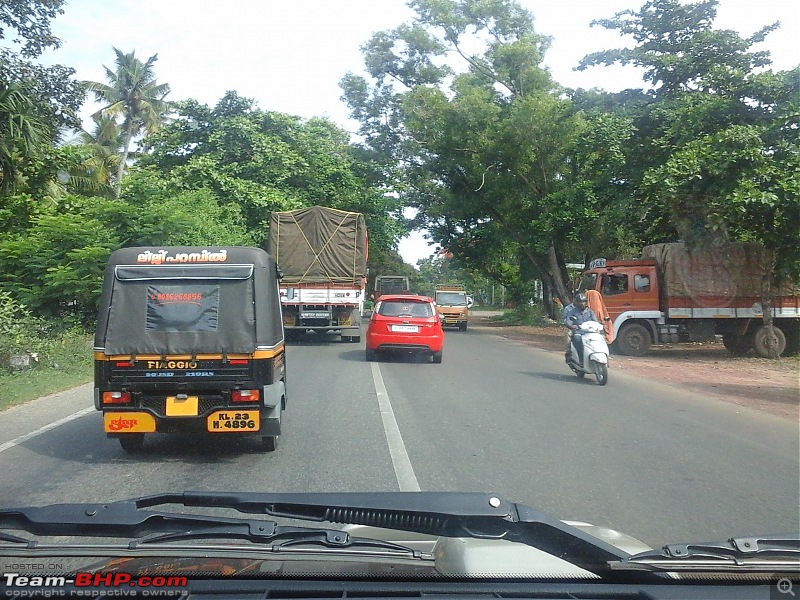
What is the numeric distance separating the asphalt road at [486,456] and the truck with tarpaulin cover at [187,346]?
44 cm

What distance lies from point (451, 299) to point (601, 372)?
20633mm

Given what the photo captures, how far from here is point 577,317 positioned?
14680 mm

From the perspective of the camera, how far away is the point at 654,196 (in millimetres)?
20547

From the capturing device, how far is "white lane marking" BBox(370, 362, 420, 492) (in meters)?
6.40

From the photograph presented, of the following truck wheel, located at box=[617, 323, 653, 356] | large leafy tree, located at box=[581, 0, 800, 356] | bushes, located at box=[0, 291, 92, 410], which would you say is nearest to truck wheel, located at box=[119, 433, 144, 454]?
bushes, located at box=[0, 291, 92, 410]

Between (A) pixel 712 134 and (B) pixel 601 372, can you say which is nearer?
(B) pixel 601 372

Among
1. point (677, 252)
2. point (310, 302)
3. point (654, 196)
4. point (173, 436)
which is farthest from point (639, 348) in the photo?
point (173, 436)

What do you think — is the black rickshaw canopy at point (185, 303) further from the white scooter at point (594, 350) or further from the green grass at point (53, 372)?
the white scooter at point (594, 350)

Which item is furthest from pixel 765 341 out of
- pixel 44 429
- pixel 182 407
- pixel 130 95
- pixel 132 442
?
pixel 130 95

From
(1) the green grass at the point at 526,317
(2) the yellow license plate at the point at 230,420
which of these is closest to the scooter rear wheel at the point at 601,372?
(2) the yellow license plate at the point at 230,420

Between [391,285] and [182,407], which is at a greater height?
[391,285]

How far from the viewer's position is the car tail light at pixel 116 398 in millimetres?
7156

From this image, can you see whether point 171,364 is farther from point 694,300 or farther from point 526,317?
point 526,317

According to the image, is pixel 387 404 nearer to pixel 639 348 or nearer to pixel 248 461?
pixel 248 461
